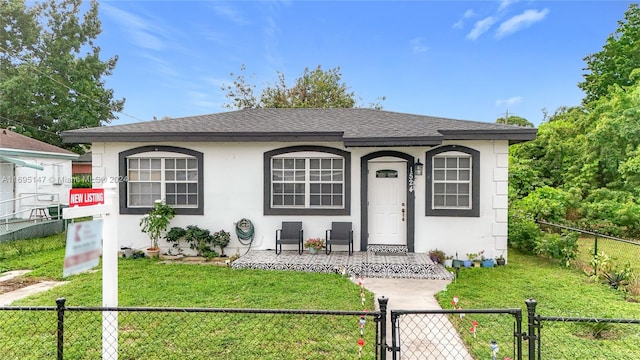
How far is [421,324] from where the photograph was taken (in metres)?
4.40

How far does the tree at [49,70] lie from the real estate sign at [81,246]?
73.8ft

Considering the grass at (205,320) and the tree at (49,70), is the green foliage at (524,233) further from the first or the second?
the tree at (49,70)

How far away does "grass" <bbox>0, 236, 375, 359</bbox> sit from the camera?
367 centimetres

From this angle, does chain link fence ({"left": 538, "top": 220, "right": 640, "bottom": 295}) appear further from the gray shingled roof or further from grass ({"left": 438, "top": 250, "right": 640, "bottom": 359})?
the gray shingled roof

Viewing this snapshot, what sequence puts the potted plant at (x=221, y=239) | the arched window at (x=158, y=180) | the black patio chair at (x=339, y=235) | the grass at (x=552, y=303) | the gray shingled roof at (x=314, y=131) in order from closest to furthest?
the grass at (x=552, y=303), the gray shingled roof at (x=314, y=131), the black patio chair at (x=339, y=235), the potted plant at (x=221, y=239), the arched window at (x=158, y=180)

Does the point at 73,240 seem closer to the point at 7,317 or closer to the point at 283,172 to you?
the point at 7,317

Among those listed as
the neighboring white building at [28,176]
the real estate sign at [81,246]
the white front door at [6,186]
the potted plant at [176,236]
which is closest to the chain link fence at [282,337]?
the real estate sign at [81,246]

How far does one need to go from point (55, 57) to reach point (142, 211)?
63.3 feet

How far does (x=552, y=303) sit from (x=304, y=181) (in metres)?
5.42

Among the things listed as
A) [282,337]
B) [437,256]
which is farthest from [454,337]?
[437,256]

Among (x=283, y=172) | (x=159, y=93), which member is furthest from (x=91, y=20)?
(x=283, y=172)

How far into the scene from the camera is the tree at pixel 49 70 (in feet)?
66.1

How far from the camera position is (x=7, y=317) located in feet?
15.1

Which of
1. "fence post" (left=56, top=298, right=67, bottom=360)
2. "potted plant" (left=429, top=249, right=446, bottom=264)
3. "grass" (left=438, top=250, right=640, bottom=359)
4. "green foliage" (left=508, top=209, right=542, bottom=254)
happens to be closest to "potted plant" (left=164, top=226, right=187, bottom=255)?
"fence post" (left=56, top=298, right=67, bottom=360)
